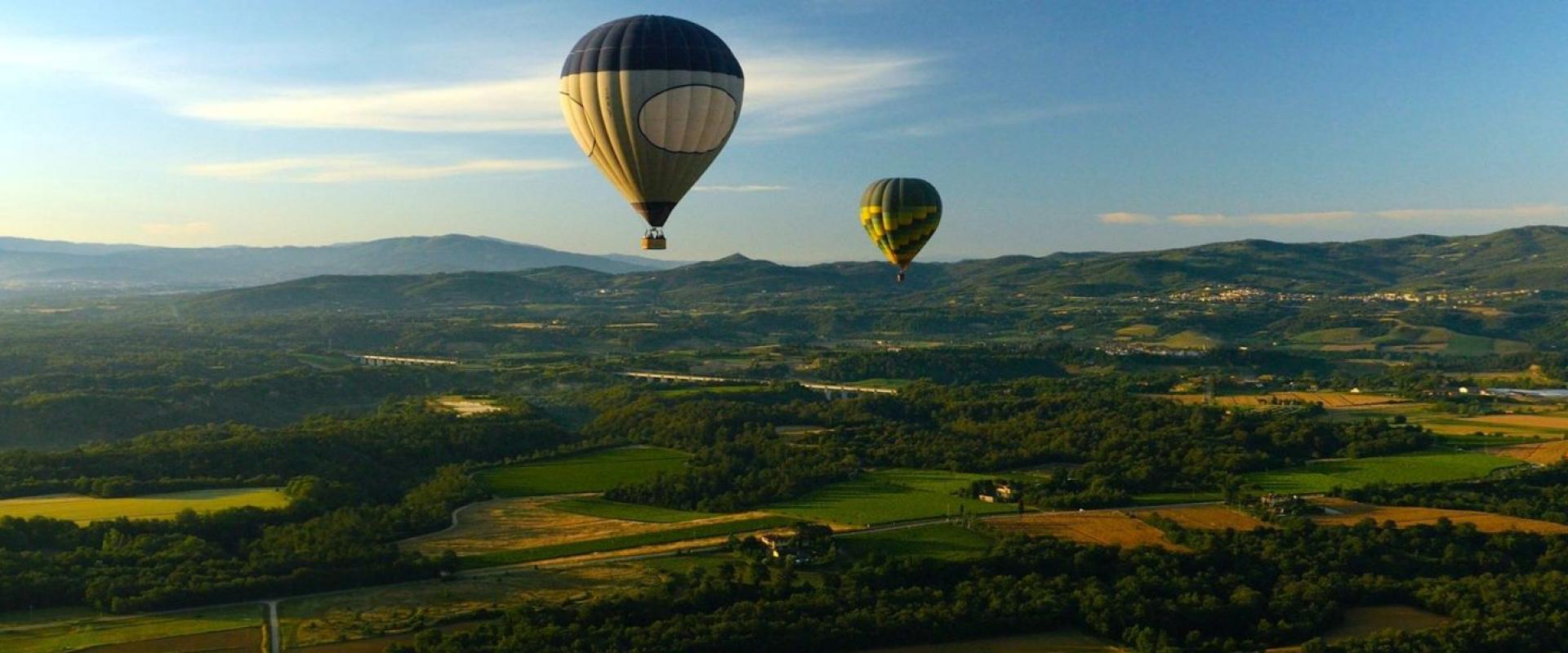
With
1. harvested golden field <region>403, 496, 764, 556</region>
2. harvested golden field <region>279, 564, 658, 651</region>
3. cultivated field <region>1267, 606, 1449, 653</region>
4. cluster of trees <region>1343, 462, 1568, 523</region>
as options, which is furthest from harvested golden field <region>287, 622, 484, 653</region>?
cluster of trees <region>1343, 462, 1568, 523</region>

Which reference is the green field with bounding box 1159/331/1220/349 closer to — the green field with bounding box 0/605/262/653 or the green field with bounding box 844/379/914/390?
the green field with bounding box 844/379/914/390

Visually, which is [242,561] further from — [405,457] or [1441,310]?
[1441,310]

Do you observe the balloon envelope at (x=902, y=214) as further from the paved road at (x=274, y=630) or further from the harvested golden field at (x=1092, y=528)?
the paved road at (x=274, y=630)

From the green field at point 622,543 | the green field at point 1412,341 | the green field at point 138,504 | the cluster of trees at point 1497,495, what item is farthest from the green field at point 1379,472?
the green field at point 1412,341

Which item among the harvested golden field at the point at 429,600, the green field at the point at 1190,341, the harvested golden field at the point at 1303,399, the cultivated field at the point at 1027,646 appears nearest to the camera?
the cultivated field at the point at 1027,646

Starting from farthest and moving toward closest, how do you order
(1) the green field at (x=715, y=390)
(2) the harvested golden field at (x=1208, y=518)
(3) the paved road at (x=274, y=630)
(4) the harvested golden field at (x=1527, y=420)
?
(1) the green field at (x=715, y=390), (4) the harvested golden field at (x=1527, y=420), (2) the harvested golden field at (x=1208, y=518), (3) the paved road at (x=274, y=630)

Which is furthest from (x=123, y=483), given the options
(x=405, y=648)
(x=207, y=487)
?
(x=405, y=648)

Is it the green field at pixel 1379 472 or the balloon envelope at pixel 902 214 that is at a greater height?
the balloon envelope at pixel 902 214
